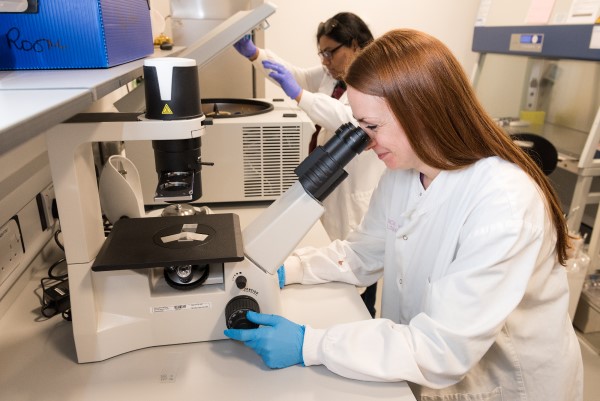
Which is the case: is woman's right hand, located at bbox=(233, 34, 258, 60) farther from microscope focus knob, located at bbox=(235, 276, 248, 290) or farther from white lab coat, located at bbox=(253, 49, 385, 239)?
microscope focus knob, located at bbox=(235, 276, 248, 290)

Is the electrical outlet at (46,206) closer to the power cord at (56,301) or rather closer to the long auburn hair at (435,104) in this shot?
the power cord at (56,301)

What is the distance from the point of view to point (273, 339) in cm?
79

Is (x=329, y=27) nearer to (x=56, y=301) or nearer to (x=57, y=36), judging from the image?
(x=57, y=36)

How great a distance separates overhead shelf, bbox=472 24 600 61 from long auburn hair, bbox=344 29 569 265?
5.20ft

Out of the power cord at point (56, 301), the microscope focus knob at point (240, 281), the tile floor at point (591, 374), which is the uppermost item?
the microscope focus knob at point (240, 281)

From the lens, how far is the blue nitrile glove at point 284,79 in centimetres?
177

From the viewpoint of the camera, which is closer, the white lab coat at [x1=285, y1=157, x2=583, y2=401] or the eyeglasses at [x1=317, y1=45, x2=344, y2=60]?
the white lab coat at [x1=285, y1=157, x2=583, y2=401]

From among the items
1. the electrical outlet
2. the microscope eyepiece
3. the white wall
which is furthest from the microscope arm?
the white wall

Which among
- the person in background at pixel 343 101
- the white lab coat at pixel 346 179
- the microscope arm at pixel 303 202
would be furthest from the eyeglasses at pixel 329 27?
the microscope arm at pixel 303 202

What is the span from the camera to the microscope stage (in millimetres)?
771

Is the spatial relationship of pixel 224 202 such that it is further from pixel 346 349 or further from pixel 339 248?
pixel 346 349

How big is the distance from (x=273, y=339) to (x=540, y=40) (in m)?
2.40

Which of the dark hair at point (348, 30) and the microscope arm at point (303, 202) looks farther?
the dark hair at point (348, 30)

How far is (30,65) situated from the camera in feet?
2.46
